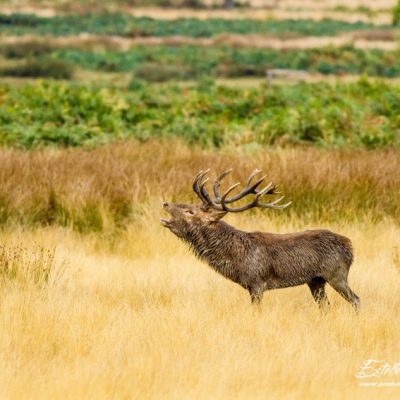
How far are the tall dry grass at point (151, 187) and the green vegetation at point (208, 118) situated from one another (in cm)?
273

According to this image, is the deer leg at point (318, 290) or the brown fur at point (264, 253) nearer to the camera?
the brown fur at point (264, 253)

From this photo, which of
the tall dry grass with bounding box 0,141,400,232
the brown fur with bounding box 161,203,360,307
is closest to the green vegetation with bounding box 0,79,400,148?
the tall dry grass with bounding box 0,141,400,232

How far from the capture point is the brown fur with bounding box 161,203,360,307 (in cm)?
834

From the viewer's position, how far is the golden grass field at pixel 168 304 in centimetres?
670

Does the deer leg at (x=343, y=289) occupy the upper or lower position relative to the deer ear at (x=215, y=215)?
lower

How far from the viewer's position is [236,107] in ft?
68.1

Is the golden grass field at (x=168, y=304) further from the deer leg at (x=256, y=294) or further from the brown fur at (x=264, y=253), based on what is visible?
the brown fur at (x=264, y=253)

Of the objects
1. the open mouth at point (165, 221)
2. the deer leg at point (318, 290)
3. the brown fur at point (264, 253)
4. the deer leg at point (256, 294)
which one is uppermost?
the open mouth at point (165, 221)

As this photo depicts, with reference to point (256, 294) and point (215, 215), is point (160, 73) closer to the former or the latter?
point (215, 215)

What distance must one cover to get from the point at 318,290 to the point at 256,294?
0.61 meters

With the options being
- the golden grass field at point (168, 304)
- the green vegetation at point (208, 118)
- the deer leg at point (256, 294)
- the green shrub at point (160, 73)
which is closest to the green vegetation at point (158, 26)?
the green shrub at point (160, 73)

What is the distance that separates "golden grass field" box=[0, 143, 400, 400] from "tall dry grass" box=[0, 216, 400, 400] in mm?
14

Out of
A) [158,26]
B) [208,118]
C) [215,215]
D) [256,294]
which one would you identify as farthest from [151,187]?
[158,26]

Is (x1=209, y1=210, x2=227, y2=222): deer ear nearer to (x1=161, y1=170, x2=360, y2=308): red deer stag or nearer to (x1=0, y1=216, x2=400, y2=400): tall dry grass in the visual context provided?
(x1=161, y1=170, x2=360, y2=308): red deer stag
